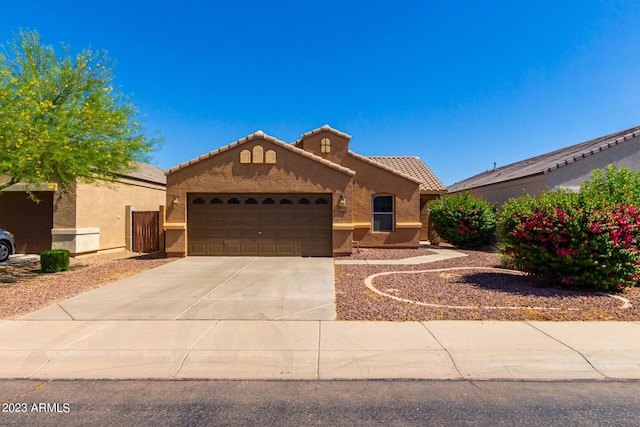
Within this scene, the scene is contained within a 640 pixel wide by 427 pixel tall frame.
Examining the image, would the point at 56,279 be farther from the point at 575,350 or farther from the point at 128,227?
the point at 575,350

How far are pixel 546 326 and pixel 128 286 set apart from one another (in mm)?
9195

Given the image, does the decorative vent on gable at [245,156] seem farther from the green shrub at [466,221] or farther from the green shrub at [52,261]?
the green shrub at [466,221]

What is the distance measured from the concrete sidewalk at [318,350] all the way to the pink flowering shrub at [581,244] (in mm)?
2279

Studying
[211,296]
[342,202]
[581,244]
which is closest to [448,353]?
[211,296]

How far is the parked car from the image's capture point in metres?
13.9

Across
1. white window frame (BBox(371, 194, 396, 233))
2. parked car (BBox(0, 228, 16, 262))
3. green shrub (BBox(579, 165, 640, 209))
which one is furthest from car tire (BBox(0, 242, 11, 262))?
green shrub (BBox(579, 165, 640, 209))

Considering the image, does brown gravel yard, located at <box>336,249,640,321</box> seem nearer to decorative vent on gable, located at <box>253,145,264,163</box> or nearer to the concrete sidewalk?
the concrete sidewalk

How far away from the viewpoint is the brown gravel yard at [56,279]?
25.7 feet

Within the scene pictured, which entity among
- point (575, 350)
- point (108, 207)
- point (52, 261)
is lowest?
point (575, 350)

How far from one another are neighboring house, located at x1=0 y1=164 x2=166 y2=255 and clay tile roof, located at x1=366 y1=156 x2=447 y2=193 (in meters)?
13.6

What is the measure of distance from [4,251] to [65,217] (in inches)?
90.1

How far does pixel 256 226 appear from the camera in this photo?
14930 mm

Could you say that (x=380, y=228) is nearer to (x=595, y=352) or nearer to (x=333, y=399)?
(x=595, y=352)

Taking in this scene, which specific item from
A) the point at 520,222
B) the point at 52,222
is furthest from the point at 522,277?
the point at 52,222
